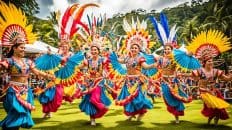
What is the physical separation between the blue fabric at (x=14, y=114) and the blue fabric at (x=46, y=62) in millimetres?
1937

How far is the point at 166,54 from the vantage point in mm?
9086

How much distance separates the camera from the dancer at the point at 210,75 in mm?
7793

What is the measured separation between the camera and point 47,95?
32.0ft

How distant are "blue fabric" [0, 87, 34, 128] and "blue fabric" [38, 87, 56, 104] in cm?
332

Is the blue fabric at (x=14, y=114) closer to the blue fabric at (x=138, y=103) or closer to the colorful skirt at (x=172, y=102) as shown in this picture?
the blue fabric at (x=138, y=103)

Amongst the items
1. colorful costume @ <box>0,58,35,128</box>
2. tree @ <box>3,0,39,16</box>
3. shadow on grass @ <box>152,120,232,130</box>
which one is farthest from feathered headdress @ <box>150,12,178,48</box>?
tree @ <box>3,0,39,16</box>

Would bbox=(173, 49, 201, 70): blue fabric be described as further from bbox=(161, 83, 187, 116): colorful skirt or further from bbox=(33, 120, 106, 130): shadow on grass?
bbox=(33, 120, 106, 130): shadow on grass

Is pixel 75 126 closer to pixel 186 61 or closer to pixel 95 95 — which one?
pixel 95 95

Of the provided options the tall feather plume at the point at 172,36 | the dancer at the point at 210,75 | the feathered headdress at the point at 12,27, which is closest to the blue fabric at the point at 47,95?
the tall feather plume at the point at 172,36

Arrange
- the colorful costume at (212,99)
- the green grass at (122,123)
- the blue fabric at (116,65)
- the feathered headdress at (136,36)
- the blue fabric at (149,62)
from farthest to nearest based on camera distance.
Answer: the blue fabric at (149,62) < the feathered headdress at (136,36) < the blue fabric at (116,65) < the green grass at (122,123) < the colorful costume at (212,99)

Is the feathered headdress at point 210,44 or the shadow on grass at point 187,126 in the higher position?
the feathered headdress at point 210,44

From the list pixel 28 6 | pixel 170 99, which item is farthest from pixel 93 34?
pixel 28 6

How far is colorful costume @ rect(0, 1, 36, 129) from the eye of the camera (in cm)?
620

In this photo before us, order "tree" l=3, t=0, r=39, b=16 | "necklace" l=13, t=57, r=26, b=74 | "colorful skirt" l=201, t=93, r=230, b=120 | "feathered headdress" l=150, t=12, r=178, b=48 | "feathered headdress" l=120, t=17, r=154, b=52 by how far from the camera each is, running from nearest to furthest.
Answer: "necklace" l=13, t=57, r=26, b=74 < "colorful skirt" l=201, t=93, r=230, b=120 < "feathered headdress" l=150, t=12, r=178, b=48 < "feathered headdress" l=120, t=17, r=154, b=52 < "tree" l=3, t=0, r=39, b=16
